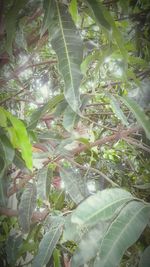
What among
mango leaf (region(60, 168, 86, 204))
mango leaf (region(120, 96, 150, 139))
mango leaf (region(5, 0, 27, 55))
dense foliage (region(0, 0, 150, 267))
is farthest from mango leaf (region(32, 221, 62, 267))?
mango leaf (region(5, 0, 27, 55))

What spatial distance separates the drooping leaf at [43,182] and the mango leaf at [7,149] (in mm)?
195

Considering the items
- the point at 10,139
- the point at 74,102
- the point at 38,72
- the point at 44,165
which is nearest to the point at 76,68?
the point at 74,102

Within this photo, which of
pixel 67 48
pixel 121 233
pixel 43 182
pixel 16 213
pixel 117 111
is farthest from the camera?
pixel 16 213

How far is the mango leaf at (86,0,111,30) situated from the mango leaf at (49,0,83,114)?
0.09 m

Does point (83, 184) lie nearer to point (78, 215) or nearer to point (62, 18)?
point (78, 215)

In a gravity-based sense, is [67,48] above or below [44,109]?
above

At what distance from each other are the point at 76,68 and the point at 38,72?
1104 millimetres

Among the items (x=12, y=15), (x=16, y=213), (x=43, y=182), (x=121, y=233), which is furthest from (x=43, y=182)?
(x=12, y=15)

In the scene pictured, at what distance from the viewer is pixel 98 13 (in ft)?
2.06

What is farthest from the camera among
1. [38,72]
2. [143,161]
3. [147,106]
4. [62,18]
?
[38,72]

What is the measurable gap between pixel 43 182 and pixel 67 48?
429 millimetres

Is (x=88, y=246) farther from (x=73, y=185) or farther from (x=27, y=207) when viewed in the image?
(x=27, y=207)

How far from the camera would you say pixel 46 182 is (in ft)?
3.08

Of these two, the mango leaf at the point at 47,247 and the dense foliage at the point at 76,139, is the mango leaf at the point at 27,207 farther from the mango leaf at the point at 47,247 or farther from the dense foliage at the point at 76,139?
the mango leaf at the point at 47,247
